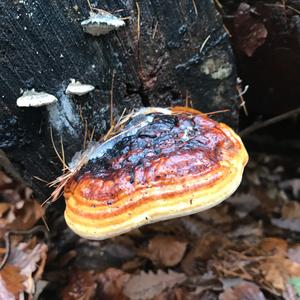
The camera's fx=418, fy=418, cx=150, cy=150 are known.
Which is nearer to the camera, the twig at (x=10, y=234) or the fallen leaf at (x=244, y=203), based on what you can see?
the twig at (x=10, y=234)

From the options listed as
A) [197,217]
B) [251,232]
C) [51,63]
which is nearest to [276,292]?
[251,232]

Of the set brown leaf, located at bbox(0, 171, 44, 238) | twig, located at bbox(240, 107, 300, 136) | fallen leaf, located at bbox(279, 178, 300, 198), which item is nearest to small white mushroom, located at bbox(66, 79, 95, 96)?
brown leaf, located at bbox(0, 171, 44, 238)

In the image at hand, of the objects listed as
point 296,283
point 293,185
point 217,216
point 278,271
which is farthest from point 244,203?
point 296,283

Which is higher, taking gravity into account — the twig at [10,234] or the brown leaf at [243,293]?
the twig at [10,234]

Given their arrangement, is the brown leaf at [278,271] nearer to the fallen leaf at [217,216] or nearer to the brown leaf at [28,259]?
the fallen leaf at [217,216]

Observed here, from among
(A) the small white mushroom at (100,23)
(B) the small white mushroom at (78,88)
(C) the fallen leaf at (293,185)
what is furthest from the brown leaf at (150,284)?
(A) the small white mushroom at (100,23)

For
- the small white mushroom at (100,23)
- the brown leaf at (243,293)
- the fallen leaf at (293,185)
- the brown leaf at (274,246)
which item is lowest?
the fallen leaf at (293,185)

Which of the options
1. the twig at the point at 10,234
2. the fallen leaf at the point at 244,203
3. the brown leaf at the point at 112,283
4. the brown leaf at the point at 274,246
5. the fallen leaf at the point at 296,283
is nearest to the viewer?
the fallen leaf at the point at 296,283
